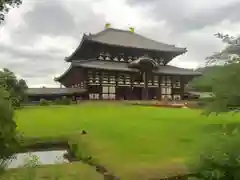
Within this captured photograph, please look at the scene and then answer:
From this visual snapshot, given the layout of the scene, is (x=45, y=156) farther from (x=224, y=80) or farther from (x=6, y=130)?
(x=224, y=80)

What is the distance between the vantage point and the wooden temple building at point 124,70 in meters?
43.2

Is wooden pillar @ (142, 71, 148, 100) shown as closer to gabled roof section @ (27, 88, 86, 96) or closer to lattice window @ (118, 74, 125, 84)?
lattice window @ (118, 74, 125, 84)

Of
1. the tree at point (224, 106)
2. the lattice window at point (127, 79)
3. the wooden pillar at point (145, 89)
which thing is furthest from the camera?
the lattice window at point (127, 79)

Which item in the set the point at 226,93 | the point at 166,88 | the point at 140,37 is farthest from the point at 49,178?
the point at 140,37

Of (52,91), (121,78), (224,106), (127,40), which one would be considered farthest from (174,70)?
(224,106)

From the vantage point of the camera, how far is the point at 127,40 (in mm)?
49500

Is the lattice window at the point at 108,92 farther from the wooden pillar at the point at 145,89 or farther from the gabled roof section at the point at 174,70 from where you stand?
the gabled roof section at the point at 174,70

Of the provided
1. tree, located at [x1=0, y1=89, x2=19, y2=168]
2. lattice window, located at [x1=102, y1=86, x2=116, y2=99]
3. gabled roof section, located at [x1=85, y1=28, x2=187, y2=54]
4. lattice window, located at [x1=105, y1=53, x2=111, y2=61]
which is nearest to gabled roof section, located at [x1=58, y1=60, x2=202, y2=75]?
lattice window, located at [x1=105, y1=53, x2=111, y2=61]

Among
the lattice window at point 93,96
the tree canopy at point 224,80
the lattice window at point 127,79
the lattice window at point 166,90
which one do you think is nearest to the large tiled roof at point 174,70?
the lattice window at point 166,90

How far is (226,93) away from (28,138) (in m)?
8.98

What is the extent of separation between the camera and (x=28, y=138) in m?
13.3

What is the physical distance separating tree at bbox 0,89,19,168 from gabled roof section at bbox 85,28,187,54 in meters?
36.9

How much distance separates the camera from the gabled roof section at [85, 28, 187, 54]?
4616 cm

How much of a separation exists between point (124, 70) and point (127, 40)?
26.6ft
